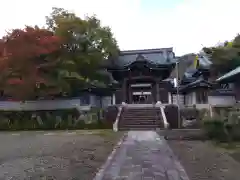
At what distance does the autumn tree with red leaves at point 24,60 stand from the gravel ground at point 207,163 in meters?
15.0

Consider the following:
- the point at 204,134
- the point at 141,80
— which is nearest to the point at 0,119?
the point at 141,80

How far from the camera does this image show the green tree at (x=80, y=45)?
81.6ft

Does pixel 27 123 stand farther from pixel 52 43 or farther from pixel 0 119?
pixel 52 43

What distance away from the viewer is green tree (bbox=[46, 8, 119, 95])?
979 inches

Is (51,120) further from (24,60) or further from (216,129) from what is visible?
(216,129)

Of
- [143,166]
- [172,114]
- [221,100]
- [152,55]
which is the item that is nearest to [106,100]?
[172,114]

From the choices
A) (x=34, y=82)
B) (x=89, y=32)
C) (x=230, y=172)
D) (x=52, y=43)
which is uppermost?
(x=89, y=32)

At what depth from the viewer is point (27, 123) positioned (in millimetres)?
25281

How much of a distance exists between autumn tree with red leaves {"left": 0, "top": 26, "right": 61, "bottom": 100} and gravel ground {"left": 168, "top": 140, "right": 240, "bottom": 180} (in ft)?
49.2

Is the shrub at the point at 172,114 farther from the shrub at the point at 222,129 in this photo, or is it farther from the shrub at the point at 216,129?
the shrub at the point at 222,129

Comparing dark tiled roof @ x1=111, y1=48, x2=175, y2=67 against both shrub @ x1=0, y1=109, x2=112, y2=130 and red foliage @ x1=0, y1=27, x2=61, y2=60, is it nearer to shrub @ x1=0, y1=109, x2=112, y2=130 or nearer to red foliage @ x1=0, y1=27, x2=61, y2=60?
shrub @ x1=0, y1=109, x2=112, y2=130

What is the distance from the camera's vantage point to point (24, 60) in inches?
889

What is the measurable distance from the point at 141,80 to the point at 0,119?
16.2 meters

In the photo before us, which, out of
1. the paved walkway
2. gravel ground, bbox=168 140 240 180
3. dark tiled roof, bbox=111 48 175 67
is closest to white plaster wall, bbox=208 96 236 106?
dark tiled roof, bbox=111 48 175 67
